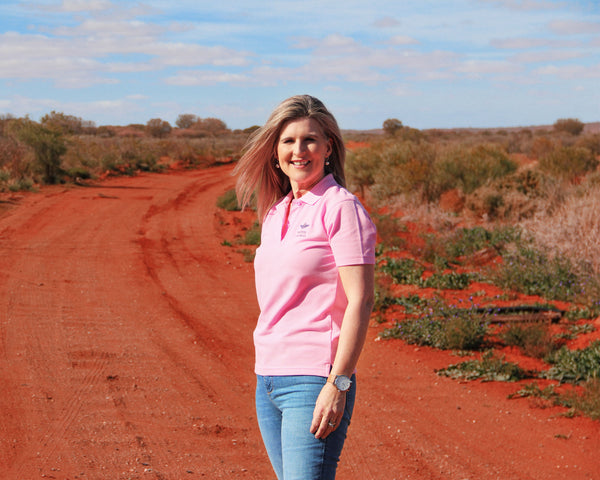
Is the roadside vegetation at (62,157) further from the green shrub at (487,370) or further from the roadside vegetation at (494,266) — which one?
the green shrub at (487,370)

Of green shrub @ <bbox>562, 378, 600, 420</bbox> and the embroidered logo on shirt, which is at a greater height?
the embroidered logo on shirt

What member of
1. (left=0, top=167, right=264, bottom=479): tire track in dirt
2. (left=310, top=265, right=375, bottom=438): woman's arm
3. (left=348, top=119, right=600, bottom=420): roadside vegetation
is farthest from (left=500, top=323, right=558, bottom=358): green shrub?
(left=310, top=265, right=375, bottom=438): woman's arm

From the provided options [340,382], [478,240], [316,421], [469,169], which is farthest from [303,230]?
[469,169]

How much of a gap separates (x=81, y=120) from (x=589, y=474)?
64076 mm

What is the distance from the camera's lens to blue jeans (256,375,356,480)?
1983 millimetres

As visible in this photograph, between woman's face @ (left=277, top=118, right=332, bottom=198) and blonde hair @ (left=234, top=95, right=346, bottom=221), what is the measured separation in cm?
3

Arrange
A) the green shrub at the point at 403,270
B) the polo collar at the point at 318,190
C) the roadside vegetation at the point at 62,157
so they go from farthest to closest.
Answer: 1. the roadside vegetation at the point at 62,157
2. the green shrub at the point at 403,270
3. the polo collar at the point at 318,190

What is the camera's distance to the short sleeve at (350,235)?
78.4 inches

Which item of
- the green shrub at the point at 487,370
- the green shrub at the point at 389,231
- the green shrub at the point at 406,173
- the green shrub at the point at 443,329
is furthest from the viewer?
the green shrub at the point at 406,173

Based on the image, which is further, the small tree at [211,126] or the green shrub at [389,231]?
the small tree at [211,126]

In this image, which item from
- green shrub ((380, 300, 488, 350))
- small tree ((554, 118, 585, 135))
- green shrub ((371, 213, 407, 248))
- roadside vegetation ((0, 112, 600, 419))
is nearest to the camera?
A: roadside vegetation ((0, 112, 600, 419))

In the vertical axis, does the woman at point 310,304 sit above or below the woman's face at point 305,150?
below

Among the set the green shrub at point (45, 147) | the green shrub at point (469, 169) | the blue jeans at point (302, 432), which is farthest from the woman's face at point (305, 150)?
the green shrub at point (45, 147)

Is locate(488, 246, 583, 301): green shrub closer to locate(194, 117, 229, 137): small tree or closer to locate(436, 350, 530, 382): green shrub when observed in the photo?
locate(436, 350, 530, 382): green shrub
